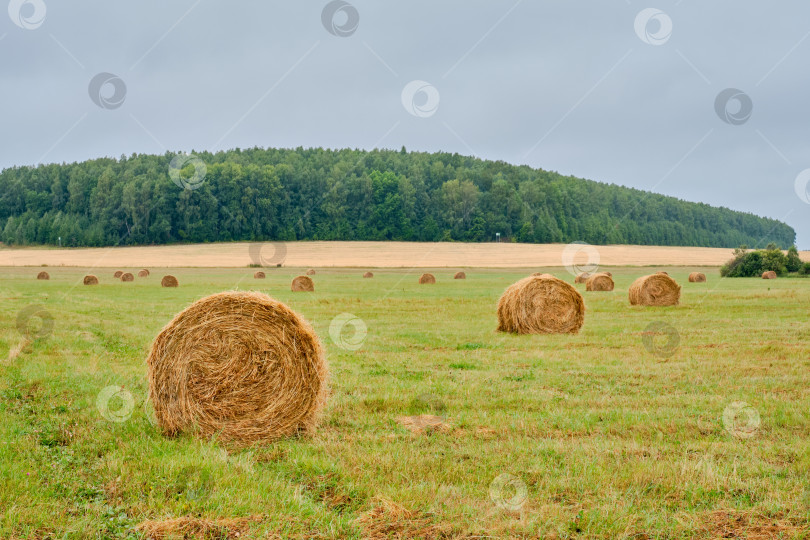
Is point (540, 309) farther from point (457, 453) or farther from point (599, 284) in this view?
point (599, 284)

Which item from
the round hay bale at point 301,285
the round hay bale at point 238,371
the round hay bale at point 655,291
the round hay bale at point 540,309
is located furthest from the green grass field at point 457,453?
the round hay bale at point 301,285

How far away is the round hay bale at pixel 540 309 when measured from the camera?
18516 mm

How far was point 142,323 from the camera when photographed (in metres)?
20.0

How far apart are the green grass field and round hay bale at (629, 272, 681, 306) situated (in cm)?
1133

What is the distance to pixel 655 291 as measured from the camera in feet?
84.9

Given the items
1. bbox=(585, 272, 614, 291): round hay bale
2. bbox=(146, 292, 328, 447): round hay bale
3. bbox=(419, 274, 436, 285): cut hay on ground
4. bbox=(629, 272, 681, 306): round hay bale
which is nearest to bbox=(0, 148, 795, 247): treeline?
bbox=(419, 274, 436, 285): cut hay on ground

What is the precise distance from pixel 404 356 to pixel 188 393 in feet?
20.4

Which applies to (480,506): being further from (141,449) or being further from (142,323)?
(142,323)

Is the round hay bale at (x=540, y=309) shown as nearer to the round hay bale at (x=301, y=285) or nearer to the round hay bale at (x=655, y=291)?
the round hay bale at (x=655, y=291)

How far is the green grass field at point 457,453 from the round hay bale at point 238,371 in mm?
418

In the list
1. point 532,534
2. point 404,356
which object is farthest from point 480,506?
point 404,356

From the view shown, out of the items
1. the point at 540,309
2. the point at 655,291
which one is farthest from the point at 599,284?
the point at 540,309

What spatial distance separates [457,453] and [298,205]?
103256mm

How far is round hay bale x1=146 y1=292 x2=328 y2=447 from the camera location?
805 centimetres
